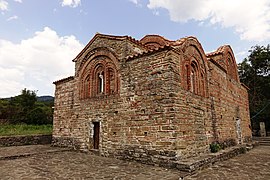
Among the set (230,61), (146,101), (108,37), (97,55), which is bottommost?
(146,101)

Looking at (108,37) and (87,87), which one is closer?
(108,37)

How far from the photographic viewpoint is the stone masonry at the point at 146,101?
6.33 metres

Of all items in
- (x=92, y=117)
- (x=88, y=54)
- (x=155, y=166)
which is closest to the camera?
(x=155, y=166)

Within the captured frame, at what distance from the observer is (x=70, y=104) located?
10.3 metres

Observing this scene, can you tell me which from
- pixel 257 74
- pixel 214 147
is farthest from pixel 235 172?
pixel 257 74

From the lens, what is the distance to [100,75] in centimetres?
921

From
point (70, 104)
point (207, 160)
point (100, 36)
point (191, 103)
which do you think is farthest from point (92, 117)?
point (207, 160)

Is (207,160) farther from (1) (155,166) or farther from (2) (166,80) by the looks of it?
(2) (166,80)

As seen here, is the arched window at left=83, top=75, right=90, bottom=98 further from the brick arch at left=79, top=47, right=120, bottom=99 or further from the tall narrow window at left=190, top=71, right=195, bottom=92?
the tall narrow window at left=190, top=71, right=195, bottom=92

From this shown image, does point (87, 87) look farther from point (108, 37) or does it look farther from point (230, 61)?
point (230, 61)

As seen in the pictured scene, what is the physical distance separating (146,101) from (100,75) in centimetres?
334

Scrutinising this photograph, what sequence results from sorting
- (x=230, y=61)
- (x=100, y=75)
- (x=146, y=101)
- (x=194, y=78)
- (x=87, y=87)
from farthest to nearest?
(x=230, y=61), (x=87, y=87), (x=100, y=75), (x=194, y=78), (x=146, y=101)

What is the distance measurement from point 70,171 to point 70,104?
17.4 feet

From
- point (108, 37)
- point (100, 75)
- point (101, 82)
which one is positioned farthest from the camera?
point (101, 82)
